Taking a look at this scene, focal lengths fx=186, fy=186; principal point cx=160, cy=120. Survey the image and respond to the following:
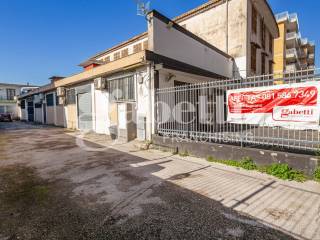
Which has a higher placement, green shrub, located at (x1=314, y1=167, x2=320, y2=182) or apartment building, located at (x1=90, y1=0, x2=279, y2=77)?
apartment building, located at (x1=90, y1=0, x2=279, y2=77)

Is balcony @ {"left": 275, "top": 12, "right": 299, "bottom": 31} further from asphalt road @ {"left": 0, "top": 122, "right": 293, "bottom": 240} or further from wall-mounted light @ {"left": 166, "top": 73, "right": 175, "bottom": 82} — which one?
asphalt road @ {"left": 0, "top": 122, "right": 293, "bottom": 240}

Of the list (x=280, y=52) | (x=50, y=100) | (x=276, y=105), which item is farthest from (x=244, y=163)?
(x=280, y=52)

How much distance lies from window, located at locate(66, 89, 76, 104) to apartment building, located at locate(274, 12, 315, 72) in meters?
24.3

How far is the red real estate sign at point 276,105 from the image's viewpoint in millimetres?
4191

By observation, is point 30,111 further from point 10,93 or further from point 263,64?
point 263,64

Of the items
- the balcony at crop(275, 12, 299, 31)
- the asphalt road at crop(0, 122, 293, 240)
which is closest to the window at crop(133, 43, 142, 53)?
the asphalt road at crop(0, 122, 293, 240)

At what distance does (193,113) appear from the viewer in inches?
321

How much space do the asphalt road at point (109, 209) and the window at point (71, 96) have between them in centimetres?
1049

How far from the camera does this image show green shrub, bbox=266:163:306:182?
13.4 feet

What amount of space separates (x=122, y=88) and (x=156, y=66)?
2.88m

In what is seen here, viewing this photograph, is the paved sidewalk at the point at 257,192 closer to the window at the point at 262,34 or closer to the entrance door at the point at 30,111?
the window at the point at 262,34

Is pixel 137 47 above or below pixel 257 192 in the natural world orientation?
above

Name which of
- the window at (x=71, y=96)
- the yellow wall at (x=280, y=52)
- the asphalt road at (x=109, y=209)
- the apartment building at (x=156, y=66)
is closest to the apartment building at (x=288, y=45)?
the yellow wall at (x=280, y=52)

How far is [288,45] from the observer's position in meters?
29.9
